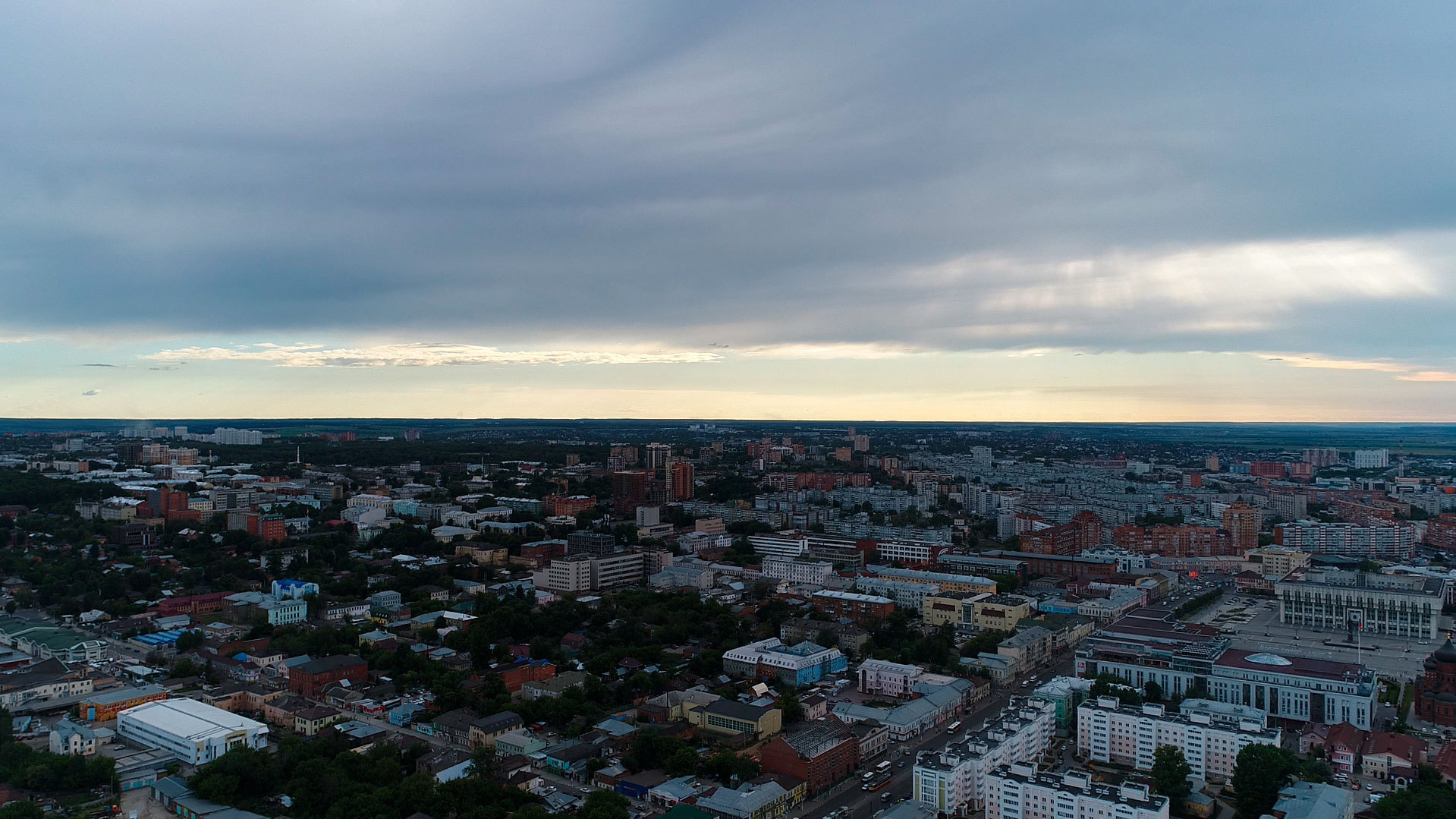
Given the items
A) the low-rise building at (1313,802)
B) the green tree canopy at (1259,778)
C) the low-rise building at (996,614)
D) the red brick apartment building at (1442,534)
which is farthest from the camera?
the red brick apartment building at (1442,534)

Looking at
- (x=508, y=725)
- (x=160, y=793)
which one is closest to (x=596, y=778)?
(x=508, y=725)

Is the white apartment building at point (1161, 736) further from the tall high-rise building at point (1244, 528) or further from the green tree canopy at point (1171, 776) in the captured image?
the tall high-rise building at point (1244, 528)

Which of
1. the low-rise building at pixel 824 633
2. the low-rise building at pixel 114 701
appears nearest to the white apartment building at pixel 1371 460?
the low-rise building at pixel 824 633

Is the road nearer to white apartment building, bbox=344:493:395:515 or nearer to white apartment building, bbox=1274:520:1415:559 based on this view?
white apartment building, bbox=1274:520:1415:559

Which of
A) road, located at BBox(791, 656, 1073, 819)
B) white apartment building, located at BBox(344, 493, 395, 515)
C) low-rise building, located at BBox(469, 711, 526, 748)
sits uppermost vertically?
white apartment building, located at BBox(344, 493, 395, 515)

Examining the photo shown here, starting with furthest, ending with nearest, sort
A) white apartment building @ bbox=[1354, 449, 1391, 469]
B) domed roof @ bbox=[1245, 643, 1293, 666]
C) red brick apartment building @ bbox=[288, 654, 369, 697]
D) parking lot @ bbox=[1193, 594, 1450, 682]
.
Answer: white apartment building @ bbox=[1354, 449, 1391, 469] < parking lot @ bbox=[1193, 594, 1450, 682] < domed roof @ bbox=[1245, 643, 1293, 666] < red brick apartment building @ bbox=[288, 654, 369, 697]

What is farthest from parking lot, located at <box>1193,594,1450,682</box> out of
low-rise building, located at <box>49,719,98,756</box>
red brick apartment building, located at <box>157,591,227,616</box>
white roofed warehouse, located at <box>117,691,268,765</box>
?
red brick apartment building, located at <box>157,591,227,616</box>

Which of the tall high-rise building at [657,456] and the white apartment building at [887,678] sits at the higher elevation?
the tall high-rise building at [657,456]
